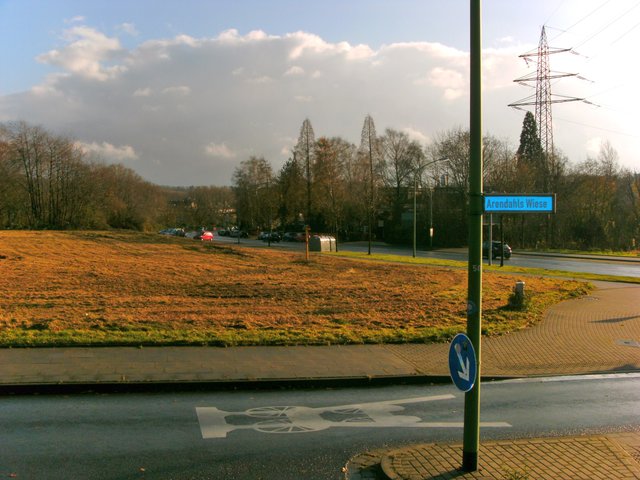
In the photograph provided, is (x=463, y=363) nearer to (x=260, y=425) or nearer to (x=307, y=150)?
(x=260, y=425)

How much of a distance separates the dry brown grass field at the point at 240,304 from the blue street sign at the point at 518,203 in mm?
5905

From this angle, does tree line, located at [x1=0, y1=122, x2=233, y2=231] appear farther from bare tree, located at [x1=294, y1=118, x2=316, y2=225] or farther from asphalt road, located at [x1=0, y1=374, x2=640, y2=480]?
asphalt road, located at [x1=0, y1=374, x2=640, y2=480]

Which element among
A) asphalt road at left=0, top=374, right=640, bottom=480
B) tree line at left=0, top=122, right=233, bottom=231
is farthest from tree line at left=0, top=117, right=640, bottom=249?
asphalt road at left=0, top=374, right=640, bottom=480

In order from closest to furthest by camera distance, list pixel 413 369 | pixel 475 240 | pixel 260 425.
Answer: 1. pixel 475 240
2. pixel 260 425
3. pixel 413 369

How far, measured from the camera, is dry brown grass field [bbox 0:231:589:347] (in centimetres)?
1033

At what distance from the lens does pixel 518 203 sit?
4.83m

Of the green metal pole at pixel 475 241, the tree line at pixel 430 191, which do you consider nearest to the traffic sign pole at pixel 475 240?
the green metal pole at pixel 475 241

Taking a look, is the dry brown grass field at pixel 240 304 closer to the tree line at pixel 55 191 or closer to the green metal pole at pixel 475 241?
the green metal pole at pixel 475 241

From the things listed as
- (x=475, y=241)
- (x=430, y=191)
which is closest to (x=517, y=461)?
(x=475, y=241)

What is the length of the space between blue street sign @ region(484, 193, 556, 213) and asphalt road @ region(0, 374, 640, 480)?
8.28 feet

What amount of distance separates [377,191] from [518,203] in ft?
229

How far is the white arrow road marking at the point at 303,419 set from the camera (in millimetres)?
Result: 5824

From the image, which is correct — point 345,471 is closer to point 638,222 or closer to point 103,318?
point 103,318

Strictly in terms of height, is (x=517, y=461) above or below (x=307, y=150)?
below
